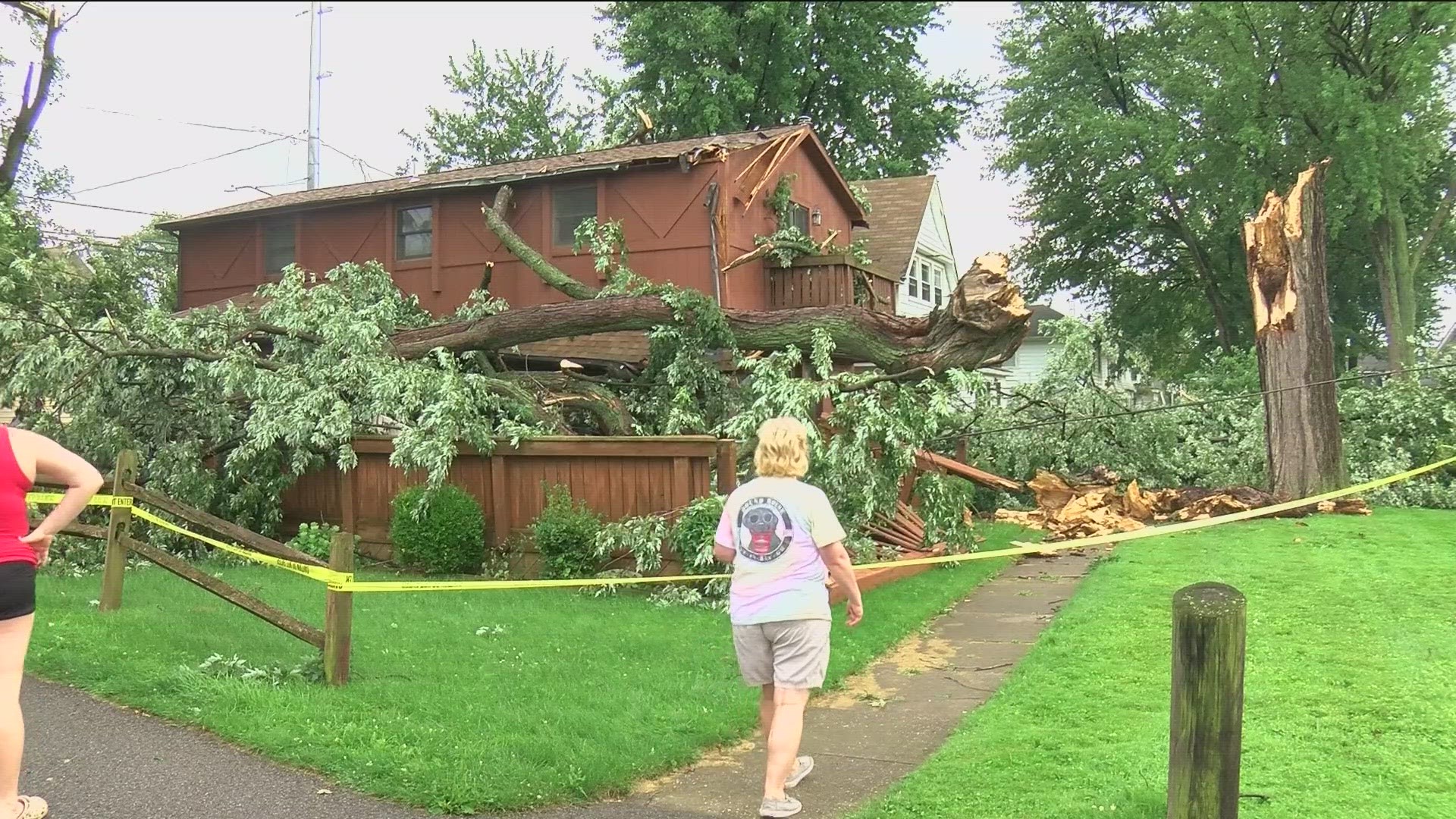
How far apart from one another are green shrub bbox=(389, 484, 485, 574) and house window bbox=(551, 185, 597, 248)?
7140mm

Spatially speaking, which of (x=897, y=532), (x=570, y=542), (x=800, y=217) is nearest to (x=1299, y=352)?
(x=897, y=532)

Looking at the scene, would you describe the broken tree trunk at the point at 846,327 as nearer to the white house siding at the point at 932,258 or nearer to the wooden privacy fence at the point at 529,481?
the wooden privacy fence at the point at 529,481

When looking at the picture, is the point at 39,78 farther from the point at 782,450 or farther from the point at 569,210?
the point at 782,450

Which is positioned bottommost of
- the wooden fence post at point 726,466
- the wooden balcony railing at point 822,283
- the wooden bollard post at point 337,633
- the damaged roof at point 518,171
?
the wooden bollard post at point 337,633

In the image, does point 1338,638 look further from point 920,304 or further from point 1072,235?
point 1072,235

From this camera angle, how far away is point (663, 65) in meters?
30.2

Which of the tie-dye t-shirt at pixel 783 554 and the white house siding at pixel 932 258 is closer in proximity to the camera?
the tie-dye t-shirt at pixel 783 554

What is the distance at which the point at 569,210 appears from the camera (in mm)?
16047

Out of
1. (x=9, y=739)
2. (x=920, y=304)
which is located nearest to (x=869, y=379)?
(x=9, y=739)

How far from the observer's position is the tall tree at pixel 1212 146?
25516 millimetres

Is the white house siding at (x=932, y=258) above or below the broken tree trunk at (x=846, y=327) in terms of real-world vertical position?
above

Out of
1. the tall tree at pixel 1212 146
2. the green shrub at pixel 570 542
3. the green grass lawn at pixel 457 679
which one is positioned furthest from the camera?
the tall tree at pixel 1212 146

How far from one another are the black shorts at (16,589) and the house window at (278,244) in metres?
16.1

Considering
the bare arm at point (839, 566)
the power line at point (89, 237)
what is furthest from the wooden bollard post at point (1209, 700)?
the power line at point (89, 237)
